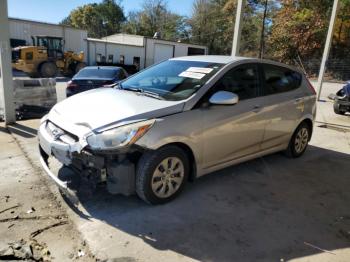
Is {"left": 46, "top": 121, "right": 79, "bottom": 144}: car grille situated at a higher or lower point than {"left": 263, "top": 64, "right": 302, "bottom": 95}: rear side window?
lower

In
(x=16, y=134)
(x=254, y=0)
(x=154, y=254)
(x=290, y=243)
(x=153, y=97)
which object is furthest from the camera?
(x=254, y=0)

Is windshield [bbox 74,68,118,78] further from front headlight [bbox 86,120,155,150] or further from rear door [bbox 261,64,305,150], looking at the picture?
front headlight [bbox 86,120,155,150]

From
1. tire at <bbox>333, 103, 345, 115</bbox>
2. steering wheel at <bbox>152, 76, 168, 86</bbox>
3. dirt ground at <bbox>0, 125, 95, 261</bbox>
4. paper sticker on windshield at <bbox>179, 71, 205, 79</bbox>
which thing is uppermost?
paper sticker on windshield at <bbox>179, 71, 205, 79</bbox>

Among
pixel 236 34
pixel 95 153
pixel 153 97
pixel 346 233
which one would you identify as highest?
pixel 236 34

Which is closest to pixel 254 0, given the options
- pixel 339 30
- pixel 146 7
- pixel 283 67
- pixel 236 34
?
pixel 339 30

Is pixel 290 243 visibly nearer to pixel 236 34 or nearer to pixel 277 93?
pixel 277 93

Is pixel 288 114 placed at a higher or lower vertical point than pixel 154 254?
higher

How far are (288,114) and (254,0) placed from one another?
36.7m

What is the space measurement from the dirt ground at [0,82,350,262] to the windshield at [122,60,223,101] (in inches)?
48.0

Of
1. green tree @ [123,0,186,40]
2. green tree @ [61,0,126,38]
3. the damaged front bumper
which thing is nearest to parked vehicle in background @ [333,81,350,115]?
the damaged front bumper

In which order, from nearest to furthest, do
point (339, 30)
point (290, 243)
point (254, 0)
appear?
point (290, 243) → point (339, 30) → point (254, 0)

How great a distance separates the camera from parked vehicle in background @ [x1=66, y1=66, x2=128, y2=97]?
30.4ft

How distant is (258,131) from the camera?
4.59 meters

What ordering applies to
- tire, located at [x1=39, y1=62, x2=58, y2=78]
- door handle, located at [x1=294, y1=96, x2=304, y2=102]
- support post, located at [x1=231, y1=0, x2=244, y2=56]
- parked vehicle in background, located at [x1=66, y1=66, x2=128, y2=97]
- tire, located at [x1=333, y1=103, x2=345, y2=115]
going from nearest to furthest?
door handle, located at [x1=294, y1=96, x2=304, y2=102] < support post, located at [x1=231, y1=0, x2=244, y2=56] < parked vehicle in background, located at [x1=66, y1=66, x2=128, y2=97] < tire, located at [x1=333, y1=103, x2=345, y2=115] < tire, located at [x1=39, y1=62, x2=58, y2=78]
